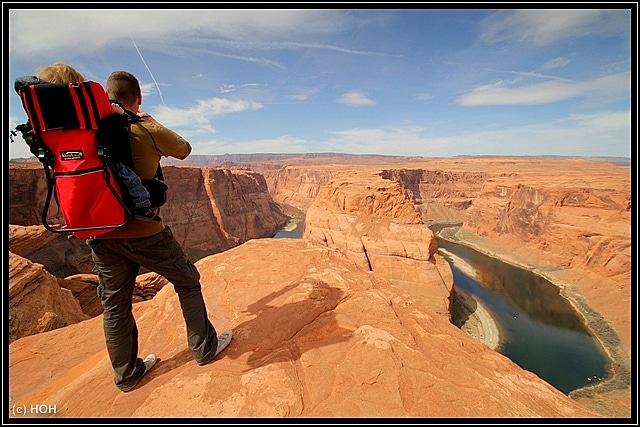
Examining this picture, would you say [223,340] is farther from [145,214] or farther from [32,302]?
[32,302]

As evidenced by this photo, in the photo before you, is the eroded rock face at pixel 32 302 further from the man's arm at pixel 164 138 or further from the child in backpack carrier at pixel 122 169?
the man's arm at pixel 164 138

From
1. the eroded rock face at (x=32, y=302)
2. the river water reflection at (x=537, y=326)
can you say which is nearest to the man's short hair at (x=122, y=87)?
the eroded rock face at (x=32, y=302)

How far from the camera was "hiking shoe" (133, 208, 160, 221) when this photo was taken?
2.30 m

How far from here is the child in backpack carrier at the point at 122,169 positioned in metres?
2.10

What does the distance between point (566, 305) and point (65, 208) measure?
109ft

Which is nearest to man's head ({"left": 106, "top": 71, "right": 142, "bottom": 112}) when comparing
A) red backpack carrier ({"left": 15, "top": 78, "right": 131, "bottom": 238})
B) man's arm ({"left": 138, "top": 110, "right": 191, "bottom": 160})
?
man's arm ({"left": 138, "top": 110, "right": 191, "bottom": 160})

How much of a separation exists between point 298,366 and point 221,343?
864 millimetres

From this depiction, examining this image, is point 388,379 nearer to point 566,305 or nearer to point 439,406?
point 439,406

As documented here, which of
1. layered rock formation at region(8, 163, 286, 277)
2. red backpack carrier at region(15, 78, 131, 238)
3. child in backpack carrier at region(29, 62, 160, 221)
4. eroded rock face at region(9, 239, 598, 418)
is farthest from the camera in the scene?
layered rock formation at region(8, 163, 286, 277)

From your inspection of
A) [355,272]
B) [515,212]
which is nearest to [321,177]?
[515,212]

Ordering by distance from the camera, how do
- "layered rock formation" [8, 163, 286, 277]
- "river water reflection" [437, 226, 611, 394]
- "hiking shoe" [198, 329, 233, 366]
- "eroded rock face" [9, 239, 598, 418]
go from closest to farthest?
"eroded rock face" [9, 239, 598, 418]
"hiking shoe" [198, 329, 233, 366]
"river water reflection" [437, 226, 611, 394]
"layered rock formation" [8, 163, 286, 277]

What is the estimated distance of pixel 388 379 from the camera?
268 cm

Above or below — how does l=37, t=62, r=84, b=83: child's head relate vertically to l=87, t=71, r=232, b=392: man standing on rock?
above

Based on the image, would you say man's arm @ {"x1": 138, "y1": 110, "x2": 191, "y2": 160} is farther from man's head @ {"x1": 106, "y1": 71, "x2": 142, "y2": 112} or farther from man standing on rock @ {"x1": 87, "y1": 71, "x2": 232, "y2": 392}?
man's head @ {"x1": 106, "y1": 71, "x2": 142, "y2": 112}
